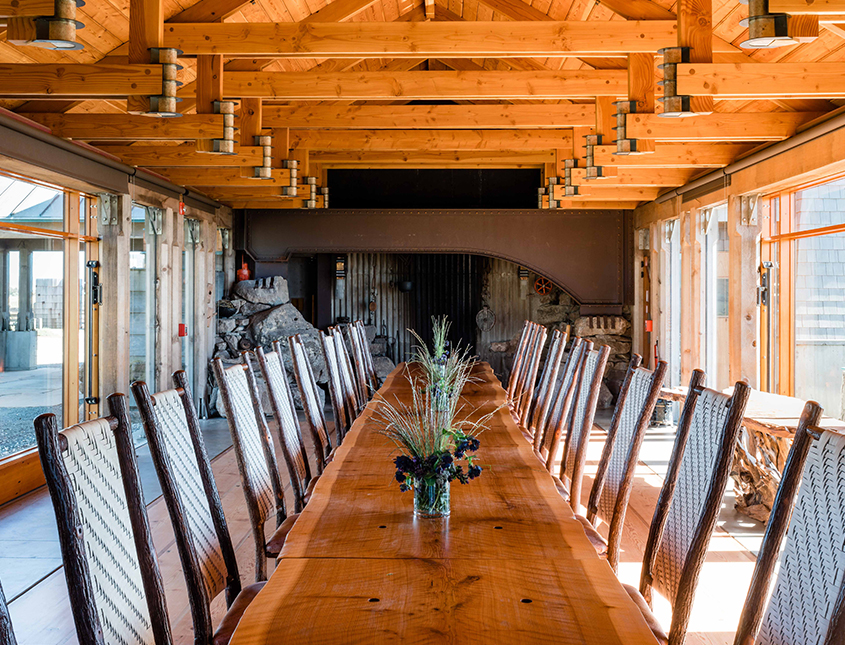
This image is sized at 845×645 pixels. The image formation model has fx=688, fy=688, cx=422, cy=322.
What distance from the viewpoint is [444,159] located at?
31.5ft

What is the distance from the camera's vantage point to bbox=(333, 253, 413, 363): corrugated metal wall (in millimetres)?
12641

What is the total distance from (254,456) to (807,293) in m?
5.08

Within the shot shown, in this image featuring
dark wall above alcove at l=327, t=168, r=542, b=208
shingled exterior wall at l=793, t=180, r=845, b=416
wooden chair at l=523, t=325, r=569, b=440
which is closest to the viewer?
wooden chair at l=523, t=325, r=569, b=440

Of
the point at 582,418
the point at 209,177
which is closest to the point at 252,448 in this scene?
the point at 582,418

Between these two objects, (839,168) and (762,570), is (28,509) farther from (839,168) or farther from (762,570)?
(839,168)

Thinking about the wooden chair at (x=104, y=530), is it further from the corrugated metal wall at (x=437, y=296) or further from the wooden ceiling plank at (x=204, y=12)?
the corrugated metal wall at (x=437, y=296)

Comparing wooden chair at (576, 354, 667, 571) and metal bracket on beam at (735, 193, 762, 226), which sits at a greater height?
metal bracket on beam at (735, 193, 762, 226)

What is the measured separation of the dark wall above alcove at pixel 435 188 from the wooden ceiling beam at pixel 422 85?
16.0 ft

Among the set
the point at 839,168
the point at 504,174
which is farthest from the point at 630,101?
the point at 504,174

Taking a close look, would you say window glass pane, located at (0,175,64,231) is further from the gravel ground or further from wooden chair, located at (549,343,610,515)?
wooden chair, located at (549,343,610,515)

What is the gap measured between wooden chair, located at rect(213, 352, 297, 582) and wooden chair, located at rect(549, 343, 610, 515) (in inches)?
53.4

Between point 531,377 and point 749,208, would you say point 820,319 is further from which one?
point 531,377

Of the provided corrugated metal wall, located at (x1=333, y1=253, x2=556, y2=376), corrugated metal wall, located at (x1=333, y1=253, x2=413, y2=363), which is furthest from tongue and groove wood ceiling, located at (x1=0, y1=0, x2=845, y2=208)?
corrugated metal wall, located at (x1=333, y1=253, x2=413, y2=363)

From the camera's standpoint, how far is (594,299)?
9.52m
